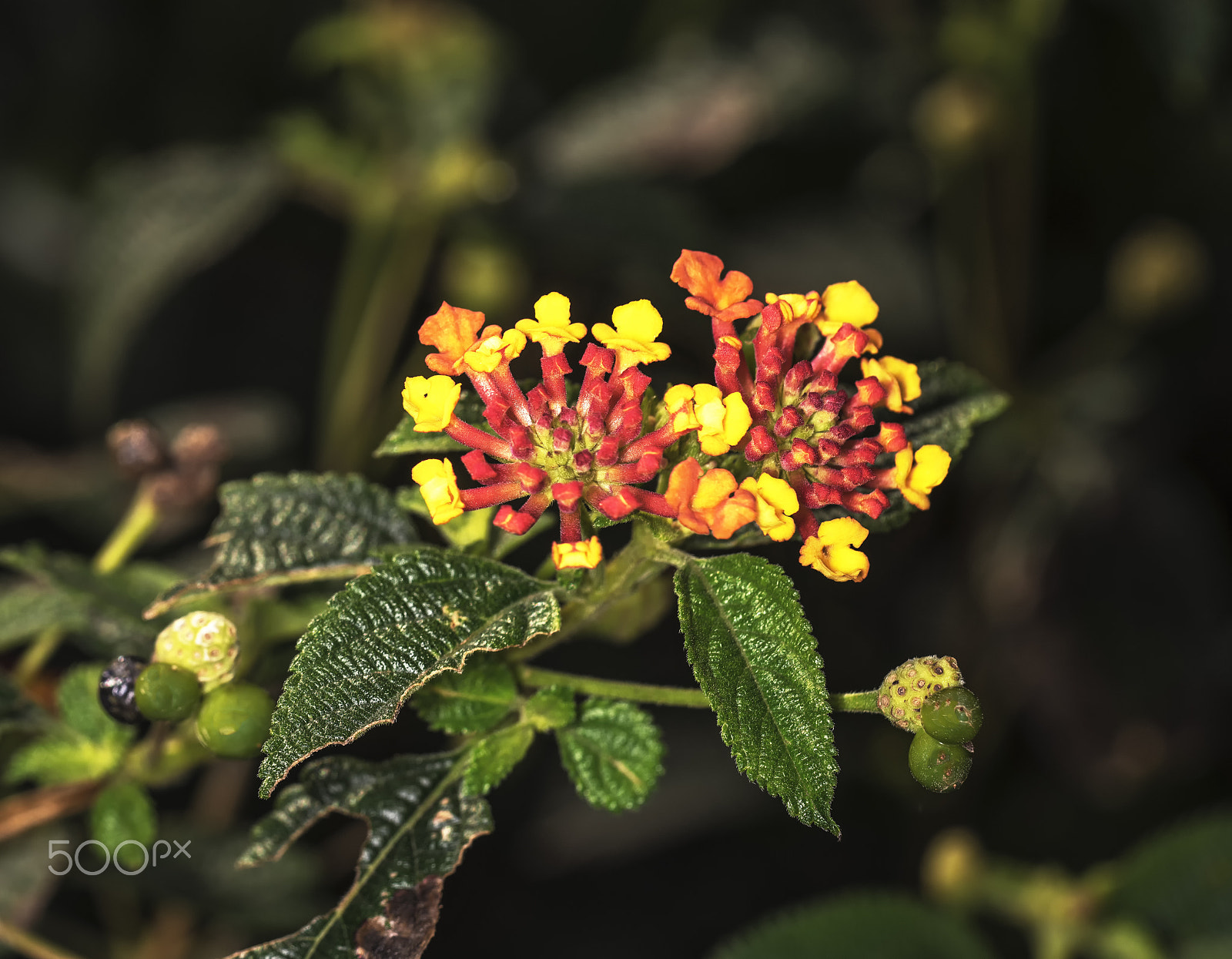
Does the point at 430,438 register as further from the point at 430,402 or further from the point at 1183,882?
the point at 1183,882

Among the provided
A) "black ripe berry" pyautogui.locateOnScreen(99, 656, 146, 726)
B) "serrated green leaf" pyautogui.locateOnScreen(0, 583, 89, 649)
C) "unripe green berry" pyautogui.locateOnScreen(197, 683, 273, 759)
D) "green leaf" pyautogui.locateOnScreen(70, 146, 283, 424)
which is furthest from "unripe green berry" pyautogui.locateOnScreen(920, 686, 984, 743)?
"green leaf" pyautogui.locateOnScreen(70, 146, 283, 424)

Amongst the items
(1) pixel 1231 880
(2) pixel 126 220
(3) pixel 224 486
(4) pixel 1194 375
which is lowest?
(1) pixel 1231 880

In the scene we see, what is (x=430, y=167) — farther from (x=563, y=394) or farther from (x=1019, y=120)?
(x=563, y=394)

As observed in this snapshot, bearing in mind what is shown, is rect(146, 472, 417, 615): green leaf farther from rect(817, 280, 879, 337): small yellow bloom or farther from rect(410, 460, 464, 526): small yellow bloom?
rect(817, 280, 879, 337): small yellow bloom

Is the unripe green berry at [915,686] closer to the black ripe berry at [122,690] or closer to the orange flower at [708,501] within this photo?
the orange flower at [708,501]

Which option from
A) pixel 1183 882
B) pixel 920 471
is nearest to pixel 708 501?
pixel 920 471

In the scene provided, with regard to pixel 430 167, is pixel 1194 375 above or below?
below

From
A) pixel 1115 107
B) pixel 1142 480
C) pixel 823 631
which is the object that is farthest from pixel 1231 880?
pixel 1115 107
